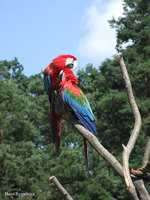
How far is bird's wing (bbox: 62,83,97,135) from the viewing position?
2.90 metres

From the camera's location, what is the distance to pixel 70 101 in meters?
3.00

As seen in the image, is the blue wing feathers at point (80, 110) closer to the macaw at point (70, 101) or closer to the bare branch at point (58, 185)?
the macaw at point (70, 101)

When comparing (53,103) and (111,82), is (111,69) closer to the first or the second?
(111,82)

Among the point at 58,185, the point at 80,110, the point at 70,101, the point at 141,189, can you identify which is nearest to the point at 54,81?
the point at 70,101

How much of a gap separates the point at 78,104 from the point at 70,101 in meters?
0.09

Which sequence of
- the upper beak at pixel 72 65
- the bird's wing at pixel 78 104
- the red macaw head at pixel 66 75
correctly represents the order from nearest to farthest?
1. the bird's wing at pixel 78 104
2. the red macaw head at pixel 66 75
3. the upper beak at pixel 72 65

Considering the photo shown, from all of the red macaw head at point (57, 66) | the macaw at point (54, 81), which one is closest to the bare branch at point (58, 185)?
the macaw at point (54, 81)

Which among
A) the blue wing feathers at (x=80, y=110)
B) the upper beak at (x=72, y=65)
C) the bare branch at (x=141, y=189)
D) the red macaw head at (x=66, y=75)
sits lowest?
the bare branch at (x=141, y=189)

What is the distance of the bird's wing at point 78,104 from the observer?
2.90 metres

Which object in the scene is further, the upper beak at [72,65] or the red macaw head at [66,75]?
the upper beak at [72,65]

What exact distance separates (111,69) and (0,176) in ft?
20.9

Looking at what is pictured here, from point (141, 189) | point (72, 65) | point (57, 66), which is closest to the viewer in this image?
point (141, 189)

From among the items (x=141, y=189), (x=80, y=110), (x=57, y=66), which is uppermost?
(x=57, y=66)

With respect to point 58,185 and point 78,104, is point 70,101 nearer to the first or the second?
point 78,104
